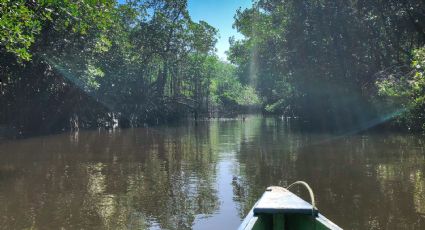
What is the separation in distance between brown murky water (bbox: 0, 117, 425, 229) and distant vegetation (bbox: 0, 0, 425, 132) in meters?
3.55

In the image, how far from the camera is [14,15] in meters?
14.0

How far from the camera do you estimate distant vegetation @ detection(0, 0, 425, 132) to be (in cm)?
2411

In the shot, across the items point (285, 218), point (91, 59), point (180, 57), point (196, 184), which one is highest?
point (180, 57)

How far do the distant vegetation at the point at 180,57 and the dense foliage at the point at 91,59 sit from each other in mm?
91

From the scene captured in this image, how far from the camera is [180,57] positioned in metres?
49.2

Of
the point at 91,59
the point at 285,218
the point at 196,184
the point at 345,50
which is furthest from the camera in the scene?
the point at 345,50

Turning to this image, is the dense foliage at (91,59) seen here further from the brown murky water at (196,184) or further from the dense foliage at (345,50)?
the dense foliage at (345,50)

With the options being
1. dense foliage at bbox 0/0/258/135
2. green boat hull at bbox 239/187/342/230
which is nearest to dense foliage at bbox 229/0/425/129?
dense foliage at bbox 0/0/258/135

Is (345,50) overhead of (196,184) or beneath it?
overhead

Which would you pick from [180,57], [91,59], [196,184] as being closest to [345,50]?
[91,59]

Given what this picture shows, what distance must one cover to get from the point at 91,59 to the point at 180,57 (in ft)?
61.1

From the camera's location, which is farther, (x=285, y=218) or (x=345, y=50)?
(x=345, y=50)

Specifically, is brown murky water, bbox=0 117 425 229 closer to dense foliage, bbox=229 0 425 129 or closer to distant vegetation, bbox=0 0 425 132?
distant vegetation, bbox=0 0 425 132

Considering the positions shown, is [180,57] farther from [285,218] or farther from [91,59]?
[285,218]
